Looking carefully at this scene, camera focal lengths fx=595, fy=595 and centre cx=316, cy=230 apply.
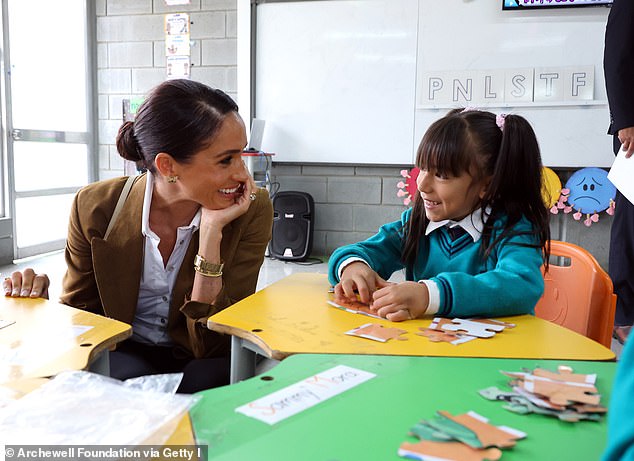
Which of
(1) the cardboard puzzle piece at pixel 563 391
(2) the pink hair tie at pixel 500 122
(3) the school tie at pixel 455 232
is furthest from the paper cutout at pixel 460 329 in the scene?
(2) the pink hair tie at pixel 500 122

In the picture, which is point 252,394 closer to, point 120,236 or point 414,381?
point 414,381

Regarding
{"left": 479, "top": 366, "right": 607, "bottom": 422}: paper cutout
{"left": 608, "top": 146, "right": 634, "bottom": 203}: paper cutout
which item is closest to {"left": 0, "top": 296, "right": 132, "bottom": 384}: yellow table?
{"left": 479, "top": 366, "right": 607, "bottom": 422}: paper cutout

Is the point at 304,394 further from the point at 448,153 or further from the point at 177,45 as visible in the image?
the point at 177,45

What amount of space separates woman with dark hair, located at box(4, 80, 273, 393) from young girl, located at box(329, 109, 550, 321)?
1.04 ft

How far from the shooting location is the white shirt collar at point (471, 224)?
4.85 ft

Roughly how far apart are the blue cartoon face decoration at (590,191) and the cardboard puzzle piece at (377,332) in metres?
3.30

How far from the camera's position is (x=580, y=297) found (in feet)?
5.31

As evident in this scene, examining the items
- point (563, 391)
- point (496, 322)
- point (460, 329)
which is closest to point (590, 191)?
point (496, 322)

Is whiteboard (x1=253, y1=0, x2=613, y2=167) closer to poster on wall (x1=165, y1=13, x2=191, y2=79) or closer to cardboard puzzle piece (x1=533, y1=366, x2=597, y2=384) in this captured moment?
poster on wall (x1=165, y1=13, x2=191, y2=79)

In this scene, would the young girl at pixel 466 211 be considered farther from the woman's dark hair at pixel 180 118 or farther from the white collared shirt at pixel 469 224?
the woman's dark hair at pixel 180 118

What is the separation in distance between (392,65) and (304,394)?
3672mm

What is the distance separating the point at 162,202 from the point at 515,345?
3.24ft

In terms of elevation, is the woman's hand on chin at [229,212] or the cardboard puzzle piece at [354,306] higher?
the woman's hand on chin at [229,212]

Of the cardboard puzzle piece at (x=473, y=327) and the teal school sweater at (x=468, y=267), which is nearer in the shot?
the cardboard puzzle piece at (x=473, y=327)
